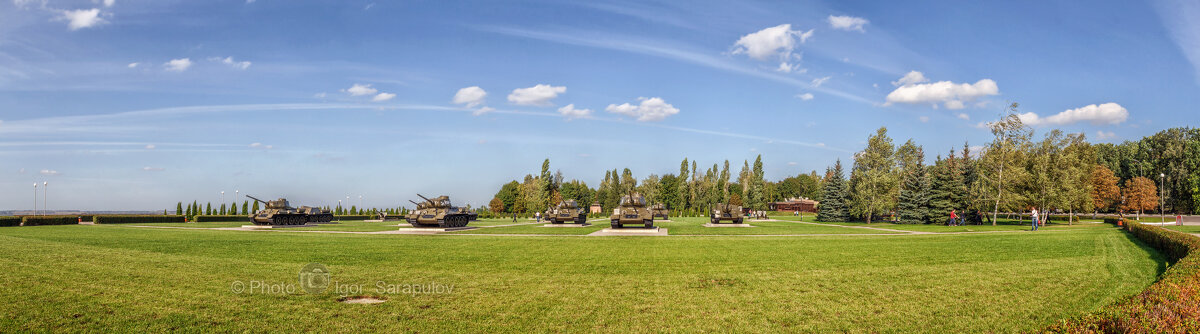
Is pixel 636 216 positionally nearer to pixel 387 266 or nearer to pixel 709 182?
pixel 387 266

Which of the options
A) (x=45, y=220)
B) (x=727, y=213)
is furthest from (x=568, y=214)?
(x=45, y=220)

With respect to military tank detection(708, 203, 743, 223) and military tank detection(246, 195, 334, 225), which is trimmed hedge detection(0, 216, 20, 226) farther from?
military tank detection(708, 203, 743, 223)

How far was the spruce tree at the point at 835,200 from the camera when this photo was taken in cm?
5484

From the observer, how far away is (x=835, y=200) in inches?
2180

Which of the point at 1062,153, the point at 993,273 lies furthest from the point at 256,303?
the point at 1062,153

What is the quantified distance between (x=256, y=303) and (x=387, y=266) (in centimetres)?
497

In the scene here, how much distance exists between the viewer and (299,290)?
9.55 m

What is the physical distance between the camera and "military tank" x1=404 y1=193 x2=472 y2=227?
34.3m

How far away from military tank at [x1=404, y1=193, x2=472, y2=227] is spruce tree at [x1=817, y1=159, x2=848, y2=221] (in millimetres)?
33937

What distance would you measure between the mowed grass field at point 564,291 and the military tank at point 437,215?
17833 millimetres

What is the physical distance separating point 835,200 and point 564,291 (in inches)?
2003
